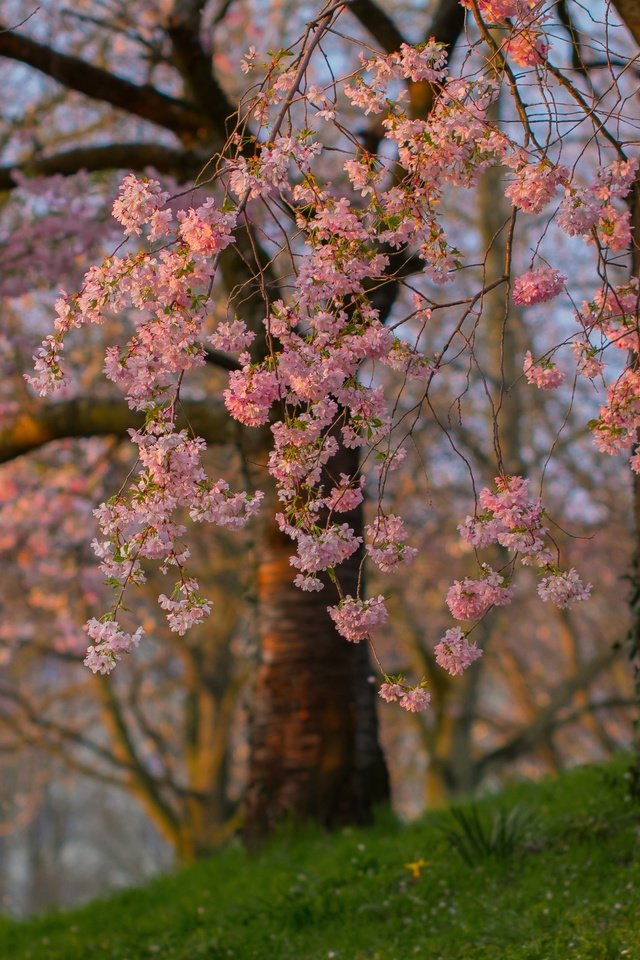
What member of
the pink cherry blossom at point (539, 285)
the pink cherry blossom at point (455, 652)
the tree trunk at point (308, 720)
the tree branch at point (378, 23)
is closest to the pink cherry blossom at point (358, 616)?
the pink cherry blossom at point (455, 652)

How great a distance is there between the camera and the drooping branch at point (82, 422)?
7.81 meters

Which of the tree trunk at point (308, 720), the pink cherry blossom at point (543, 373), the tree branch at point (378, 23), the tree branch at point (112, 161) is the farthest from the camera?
the tree branch at point (112, 161)

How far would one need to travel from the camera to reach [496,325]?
46.3 ft

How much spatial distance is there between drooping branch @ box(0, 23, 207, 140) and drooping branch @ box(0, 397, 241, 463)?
2080 mm

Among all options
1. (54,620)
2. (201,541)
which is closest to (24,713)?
(54,620)

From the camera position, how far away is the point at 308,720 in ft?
23.8

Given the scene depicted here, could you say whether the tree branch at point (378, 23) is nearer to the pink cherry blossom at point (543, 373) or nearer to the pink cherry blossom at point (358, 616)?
the pink cherry blossom at point (543, 373)

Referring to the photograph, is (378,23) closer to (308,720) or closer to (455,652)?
(308,720)

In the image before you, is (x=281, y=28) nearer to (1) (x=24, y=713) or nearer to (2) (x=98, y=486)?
(2) (x=98, y=486)

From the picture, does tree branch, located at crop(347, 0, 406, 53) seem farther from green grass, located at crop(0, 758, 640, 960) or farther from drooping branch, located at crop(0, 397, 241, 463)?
green grass, located at crop(0, 758, 640, 960)

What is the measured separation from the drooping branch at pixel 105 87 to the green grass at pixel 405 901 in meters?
5.14

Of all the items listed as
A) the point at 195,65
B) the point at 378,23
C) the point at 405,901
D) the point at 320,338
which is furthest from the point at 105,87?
the point at 405,901

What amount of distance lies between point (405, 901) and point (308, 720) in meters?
1.73

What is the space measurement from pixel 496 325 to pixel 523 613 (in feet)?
23.7
